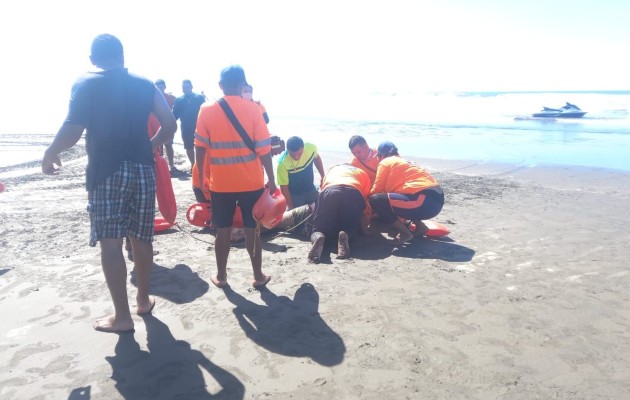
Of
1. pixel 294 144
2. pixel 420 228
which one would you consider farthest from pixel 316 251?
pixel 294 144

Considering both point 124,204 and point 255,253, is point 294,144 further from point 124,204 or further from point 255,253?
point 124,204

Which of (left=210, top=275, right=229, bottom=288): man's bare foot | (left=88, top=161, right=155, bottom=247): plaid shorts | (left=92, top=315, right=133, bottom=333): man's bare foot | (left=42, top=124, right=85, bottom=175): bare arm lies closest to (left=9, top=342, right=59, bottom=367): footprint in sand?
(left=92, top=315, right=133, bottom=333): man's bare foot

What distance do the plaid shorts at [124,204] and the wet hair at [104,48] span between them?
2.23 ft

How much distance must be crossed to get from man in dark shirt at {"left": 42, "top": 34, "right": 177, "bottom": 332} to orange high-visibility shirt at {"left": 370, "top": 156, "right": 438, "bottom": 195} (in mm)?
2897

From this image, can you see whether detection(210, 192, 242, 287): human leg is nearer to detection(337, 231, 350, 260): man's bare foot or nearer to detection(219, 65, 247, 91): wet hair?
detection(219, 65, 247, 91): wet hair

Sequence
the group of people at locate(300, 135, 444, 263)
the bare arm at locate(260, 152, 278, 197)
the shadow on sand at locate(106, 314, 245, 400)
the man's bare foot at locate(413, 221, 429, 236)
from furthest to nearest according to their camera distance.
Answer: the man's bare foot at locate(413, 221, 429, 236) < the group of people at locate(300, 135, 444, 263) < the bare arm at locate(260, 152, 278, 197) < the shadow on sand at locate(106, 314, 245, 400)

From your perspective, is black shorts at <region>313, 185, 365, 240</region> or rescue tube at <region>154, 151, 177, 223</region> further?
black shorts at <region>313, 185, 365, 240</region>

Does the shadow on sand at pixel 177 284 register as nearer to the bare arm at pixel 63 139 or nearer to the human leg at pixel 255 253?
the human leg at pixel 255 253

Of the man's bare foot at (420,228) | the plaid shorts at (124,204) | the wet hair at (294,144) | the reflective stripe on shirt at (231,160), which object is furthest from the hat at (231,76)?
the man's bare foot at (420,228)

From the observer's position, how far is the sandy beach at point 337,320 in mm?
2840

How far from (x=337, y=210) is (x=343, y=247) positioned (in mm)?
430

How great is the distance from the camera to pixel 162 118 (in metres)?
3.38

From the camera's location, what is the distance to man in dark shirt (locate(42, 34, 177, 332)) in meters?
3.08

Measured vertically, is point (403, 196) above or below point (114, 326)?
above
